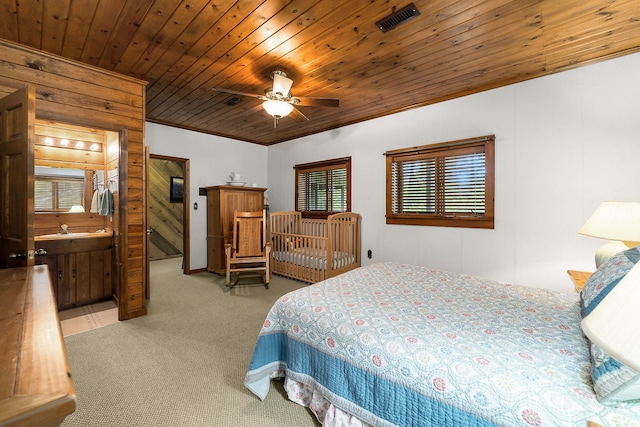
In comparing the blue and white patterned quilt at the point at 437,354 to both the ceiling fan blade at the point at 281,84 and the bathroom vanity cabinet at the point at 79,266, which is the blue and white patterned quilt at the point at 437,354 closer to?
the ceiling fan blade at the point at 281,84

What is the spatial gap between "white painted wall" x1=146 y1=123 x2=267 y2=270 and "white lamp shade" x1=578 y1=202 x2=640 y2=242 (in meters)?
4.91

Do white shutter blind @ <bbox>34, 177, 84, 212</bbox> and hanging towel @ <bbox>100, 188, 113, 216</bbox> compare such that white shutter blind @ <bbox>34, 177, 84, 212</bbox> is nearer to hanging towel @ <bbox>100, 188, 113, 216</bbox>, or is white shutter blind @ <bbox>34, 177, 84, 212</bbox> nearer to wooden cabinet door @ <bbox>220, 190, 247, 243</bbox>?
hanging towel @ <bbox>100, 188, 113, 216</bbox>

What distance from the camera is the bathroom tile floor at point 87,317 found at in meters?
2.62

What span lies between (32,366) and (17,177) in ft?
5.92

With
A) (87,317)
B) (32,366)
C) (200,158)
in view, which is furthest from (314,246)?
(32,366)

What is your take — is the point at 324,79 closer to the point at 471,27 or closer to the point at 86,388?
the point at 471,27

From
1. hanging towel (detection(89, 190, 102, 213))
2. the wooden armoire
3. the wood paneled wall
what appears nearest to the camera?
the wood paneled wall

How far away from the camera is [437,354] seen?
3.71 feet

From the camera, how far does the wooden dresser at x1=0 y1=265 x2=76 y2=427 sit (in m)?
0.51

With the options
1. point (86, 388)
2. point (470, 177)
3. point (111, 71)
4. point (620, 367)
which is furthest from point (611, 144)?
point (111, 71)

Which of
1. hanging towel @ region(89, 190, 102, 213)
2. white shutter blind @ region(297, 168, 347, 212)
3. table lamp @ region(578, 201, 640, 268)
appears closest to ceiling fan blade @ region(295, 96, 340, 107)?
white shutter blind @ region(297, 168, 347, 212)

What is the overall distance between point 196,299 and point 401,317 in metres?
2.82

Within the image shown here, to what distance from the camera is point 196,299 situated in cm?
339

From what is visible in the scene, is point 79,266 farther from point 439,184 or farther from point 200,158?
point 439,184
